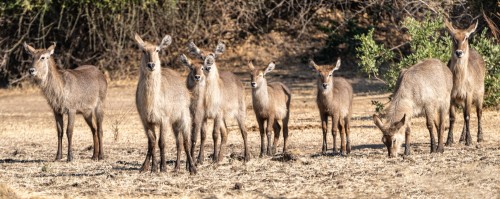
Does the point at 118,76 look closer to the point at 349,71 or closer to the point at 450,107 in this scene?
the point at 349,71

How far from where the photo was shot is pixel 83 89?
511 inches

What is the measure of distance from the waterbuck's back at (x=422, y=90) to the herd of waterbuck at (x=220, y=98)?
0.01 metres

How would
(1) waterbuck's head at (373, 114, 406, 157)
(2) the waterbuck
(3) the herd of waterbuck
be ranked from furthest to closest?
(1) waterbuck's head at (373, 114, 406, 157) < (2) the waterbuck < (3) the herd of waterbuck

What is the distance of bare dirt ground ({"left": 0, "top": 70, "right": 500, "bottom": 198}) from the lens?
952 centimetres

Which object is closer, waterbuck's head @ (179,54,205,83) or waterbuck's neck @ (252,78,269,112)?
waterbuck's head @ (179,54,205,83)

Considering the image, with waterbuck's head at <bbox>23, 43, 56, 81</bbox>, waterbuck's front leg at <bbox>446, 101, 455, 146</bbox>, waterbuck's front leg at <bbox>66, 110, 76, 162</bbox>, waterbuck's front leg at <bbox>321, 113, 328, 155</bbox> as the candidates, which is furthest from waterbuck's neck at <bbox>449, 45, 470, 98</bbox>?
waterbuck's head at <bbox>23, 43, 56, 81</bbox>

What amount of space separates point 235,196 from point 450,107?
16.0 ft

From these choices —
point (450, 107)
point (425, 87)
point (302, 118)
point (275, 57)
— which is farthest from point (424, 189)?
point (275, 57)

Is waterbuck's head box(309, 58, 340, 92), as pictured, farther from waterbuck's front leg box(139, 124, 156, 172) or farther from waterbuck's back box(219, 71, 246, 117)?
waterbuck's front leg box(139, 124, 156, 172)

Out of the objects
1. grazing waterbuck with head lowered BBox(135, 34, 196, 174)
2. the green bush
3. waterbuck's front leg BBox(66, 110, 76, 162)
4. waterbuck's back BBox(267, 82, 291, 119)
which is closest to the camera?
grazing waterbuck with head lowered BBox(135, 34, 196, 174)

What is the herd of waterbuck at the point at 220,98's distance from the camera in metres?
10.8

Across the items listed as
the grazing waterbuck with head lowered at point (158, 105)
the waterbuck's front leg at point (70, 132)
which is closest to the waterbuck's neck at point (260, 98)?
the grazing waterbuck with head lowered at point (158, 105)

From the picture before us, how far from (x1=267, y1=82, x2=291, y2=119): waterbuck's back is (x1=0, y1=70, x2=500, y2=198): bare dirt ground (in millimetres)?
552

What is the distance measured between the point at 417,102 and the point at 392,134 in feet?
2.48
